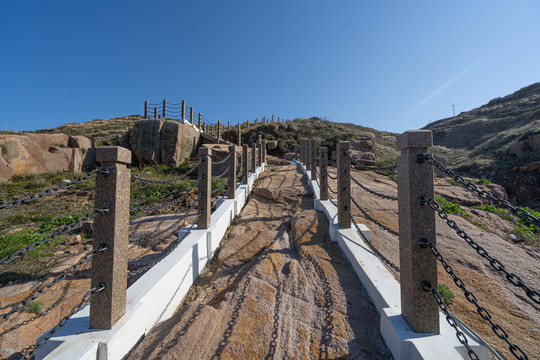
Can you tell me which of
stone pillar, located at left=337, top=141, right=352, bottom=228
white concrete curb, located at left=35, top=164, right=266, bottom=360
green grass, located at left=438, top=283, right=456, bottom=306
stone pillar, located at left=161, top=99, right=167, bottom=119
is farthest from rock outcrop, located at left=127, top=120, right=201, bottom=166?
green grass, located at left=438, top=283, right=456, bottom=306

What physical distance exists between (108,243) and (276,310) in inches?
60.9

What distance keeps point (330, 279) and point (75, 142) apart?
1786 centimetres

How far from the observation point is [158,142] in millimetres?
14977

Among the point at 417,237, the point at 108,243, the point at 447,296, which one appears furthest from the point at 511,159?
the point at 108,243

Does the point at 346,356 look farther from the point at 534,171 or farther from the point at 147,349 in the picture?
the point at 534,171

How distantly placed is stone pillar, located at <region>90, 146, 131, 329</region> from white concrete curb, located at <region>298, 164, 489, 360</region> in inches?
81.0

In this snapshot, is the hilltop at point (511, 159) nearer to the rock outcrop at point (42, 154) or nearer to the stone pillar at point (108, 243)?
the stone pillar at point (108, 243)

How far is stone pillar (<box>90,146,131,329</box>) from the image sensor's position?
184cm

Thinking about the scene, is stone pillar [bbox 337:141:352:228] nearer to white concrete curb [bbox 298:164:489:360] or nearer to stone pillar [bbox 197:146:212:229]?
white concrete curb [bbox 298:164:489:360]

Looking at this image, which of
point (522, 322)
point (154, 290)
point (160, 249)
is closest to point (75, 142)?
point (160, 249)

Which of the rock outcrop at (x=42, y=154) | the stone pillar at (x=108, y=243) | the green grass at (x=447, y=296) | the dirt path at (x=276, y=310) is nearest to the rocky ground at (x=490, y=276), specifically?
the green grass at (x=447, y=296)

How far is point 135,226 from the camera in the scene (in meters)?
5.22

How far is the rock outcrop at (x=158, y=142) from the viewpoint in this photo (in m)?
14.8

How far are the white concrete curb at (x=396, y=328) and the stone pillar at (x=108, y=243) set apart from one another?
2.06m
